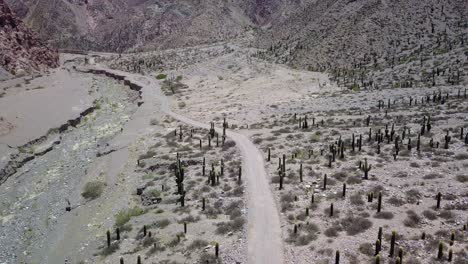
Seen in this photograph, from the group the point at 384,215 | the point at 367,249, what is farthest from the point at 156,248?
the point at 384,215

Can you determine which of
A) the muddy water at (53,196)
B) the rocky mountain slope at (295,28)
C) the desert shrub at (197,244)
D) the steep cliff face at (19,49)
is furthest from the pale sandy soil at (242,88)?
the steep cliff face at (19,49)

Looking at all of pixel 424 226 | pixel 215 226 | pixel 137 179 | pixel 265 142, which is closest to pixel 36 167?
pixel 137 179

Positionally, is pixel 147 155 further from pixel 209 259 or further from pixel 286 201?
pixel 209 259

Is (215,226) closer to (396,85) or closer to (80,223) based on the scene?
(80,223)

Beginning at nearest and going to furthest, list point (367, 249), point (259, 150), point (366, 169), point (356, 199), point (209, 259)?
point (367, 249) → point (209, 259) → point (356, 199) → point (366, 169) → point (259, 150)

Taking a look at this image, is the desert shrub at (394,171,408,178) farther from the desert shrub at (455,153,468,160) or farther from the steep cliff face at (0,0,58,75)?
the steep cliff face at (0,0,58,75)

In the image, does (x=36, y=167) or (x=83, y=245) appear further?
(x=36, y=167)

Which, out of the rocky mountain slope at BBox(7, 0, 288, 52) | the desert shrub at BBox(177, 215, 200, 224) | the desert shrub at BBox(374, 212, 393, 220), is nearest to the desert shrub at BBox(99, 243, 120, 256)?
the desert shrub at BBox(177, 215, 200, 224)
